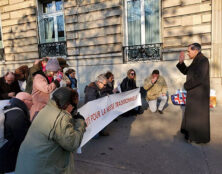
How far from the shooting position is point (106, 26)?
28.4 ft

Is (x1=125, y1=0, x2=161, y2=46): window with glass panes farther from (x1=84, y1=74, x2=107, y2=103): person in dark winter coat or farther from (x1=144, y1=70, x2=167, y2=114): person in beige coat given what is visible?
(x1=84, y1=74, x2=107, y2=103): person in dark winter coat

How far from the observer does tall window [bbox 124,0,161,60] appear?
8297 millimetres

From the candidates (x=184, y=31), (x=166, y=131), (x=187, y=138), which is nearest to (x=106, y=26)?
(x=184, y=31)

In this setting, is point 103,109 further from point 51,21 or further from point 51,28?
point 51,21

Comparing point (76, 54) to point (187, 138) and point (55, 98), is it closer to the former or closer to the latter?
point (187, 138)

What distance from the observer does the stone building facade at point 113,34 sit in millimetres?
7133

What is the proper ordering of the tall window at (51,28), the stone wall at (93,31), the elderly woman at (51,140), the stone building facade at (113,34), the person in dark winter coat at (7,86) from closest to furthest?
the elderly woman at (51,140) → the person in dark winter coat at (7,86) → the stone building facade at (113,34) → the stone wall at (93,31) → the tall window at (51,28)

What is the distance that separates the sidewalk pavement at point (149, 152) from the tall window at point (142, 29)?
4.18 metres

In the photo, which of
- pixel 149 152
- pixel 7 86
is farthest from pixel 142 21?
pixel 149 152

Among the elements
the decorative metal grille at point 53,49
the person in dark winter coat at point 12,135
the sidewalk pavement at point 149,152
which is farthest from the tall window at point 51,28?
the person in dark winter coat at point 12,135

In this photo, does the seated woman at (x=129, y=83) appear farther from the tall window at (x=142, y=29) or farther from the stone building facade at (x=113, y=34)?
the tall window at (x=142, y=29)

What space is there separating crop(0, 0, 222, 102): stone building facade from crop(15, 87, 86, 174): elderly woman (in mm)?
6601

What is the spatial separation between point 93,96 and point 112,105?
0.63 metres

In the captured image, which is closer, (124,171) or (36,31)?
(124,171)
